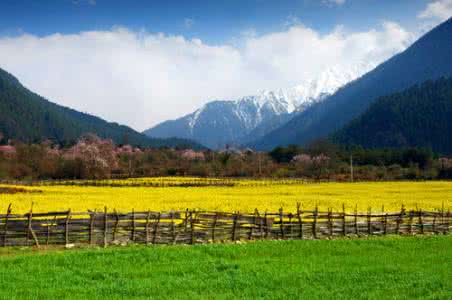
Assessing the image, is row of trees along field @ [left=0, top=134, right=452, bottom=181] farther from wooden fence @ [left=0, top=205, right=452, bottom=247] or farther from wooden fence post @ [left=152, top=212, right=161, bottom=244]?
wooden fence post @ [left=152, top=212, right=161, bottom=244]

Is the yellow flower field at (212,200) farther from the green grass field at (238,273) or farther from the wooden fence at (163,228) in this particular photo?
the green grass field at (238,273)

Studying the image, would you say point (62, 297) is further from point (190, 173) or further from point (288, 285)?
point (190, 173)

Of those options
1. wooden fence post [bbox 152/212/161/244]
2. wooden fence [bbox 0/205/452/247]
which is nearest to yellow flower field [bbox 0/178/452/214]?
wooden fence [bbox 0/205/452/247]

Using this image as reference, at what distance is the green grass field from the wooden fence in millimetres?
2250

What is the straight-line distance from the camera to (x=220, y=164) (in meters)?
137

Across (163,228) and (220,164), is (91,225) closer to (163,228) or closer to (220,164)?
(163,228)

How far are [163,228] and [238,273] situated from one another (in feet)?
32.2

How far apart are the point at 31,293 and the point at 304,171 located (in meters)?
119

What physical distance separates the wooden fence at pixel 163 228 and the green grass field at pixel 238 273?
2.25m

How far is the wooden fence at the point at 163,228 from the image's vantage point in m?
23.9

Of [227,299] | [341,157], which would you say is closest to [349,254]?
[227,299]

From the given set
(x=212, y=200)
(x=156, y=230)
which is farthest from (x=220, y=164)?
(x=156, y=230)

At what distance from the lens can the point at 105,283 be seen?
582 inches

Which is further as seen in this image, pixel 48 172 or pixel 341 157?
pixel 341 157
